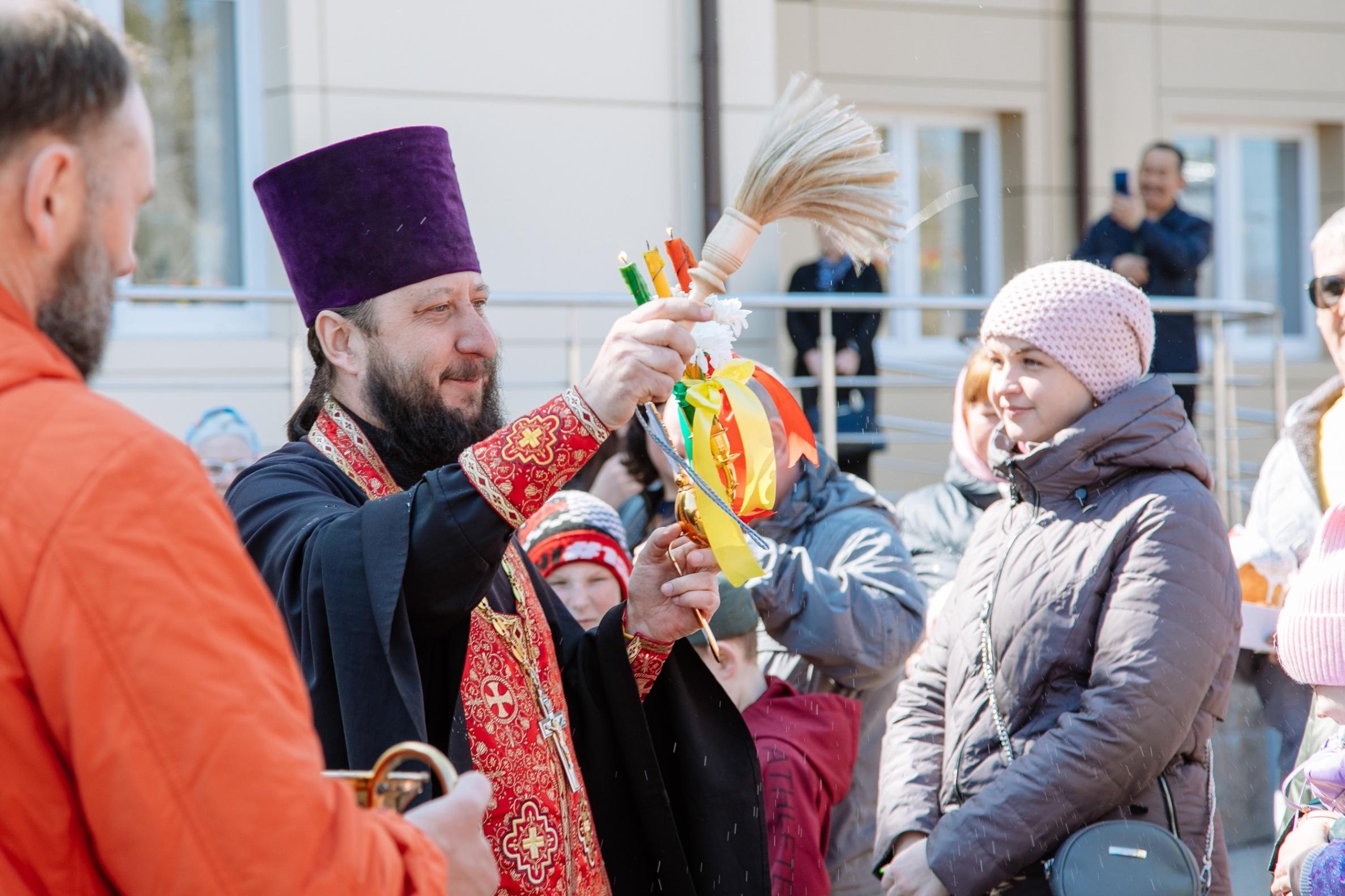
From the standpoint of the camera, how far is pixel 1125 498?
9.96 feet

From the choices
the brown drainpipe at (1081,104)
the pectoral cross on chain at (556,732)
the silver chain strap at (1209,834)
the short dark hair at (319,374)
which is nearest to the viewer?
the pectoral cross on chain at (556,732)

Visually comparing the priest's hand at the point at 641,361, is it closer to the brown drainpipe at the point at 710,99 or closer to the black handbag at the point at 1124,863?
the black handbag at the point at 1124,863

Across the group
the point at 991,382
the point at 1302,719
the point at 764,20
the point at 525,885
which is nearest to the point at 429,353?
the point at 525,885

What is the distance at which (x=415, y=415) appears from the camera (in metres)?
2.55

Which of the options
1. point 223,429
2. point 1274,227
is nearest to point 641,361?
point 223,429

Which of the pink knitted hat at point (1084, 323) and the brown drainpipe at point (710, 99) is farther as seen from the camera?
the brown drainpipe at point (710, 99)

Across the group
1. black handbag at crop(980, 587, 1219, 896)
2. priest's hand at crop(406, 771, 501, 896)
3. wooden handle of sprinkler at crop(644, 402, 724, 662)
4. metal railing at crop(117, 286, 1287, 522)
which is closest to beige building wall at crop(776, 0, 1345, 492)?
metal railing at crop(117, 286, 1287, 522)

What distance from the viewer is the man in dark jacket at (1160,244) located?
25.8ft

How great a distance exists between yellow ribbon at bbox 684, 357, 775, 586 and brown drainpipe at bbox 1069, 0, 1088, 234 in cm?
862

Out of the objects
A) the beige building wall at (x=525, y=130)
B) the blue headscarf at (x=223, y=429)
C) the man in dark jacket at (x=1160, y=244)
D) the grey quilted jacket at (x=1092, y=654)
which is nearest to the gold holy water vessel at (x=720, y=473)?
the grey quilted jacket at (x=1092, y=654)

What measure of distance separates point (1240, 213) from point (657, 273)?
34.6ft

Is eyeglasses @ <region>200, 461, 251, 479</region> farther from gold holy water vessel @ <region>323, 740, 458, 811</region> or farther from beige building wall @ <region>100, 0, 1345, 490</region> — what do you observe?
gold holy water vessel @ <region>323, 740, 458, 811</region>

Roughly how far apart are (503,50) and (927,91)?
414cm

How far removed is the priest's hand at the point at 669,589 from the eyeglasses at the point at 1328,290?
1887 mm
